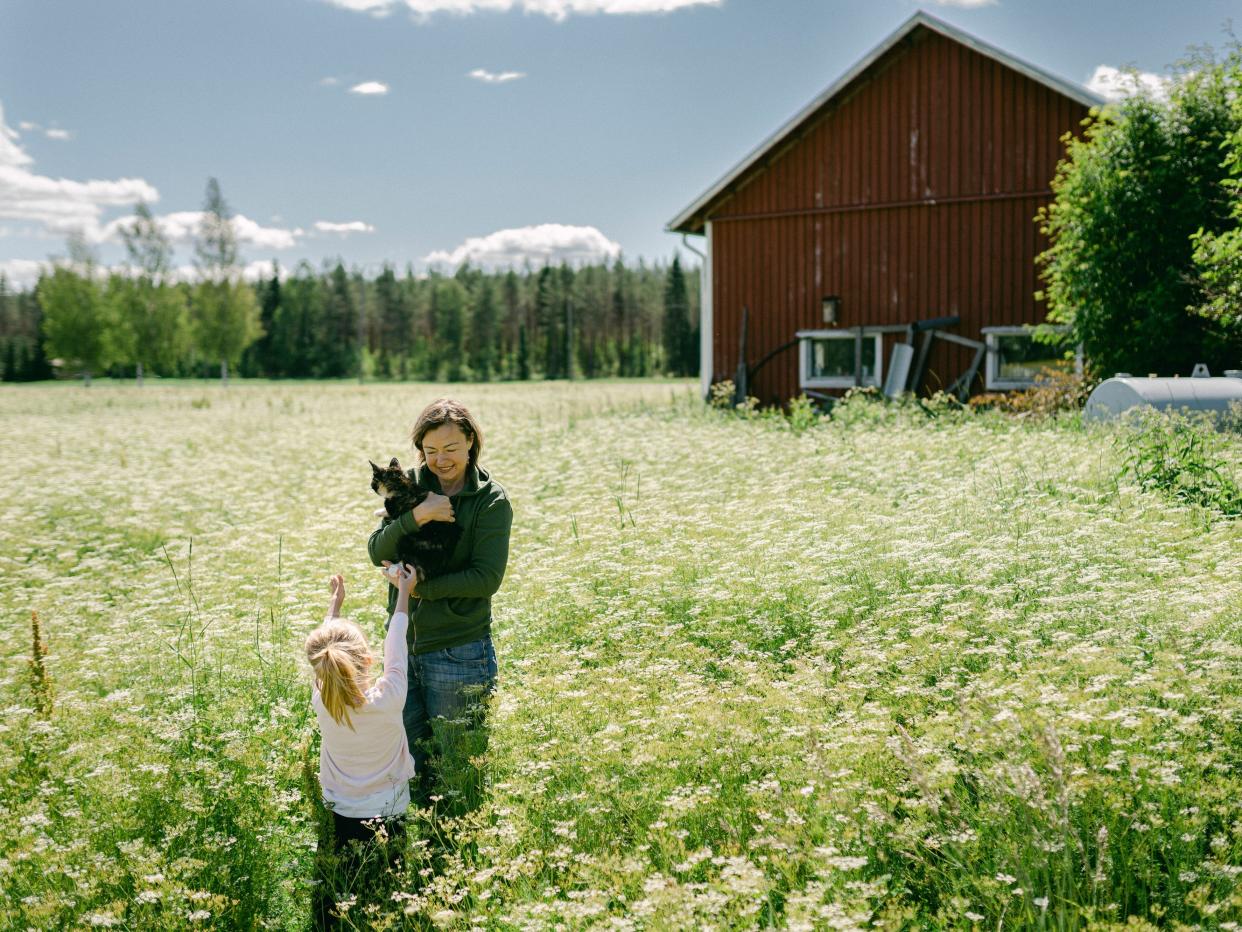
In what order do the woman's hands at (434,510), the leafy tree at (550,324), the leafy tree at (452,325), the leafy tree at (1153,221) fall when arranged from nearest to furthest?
the woman's hands at (434,510) < the leafy tree at (1153,221) < the leafy tree at (550,324) < the leafy tree at (452,325)

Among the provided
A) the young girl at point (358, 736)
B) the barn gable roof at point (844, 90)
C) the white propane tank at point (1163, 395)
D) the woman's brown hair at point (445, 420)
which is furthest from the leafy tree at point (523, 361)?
the young girl at point (358, 736)

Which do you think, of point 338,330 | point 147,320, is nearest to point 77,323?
point 147,320

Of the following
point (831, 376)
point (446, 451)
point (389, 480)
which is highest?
point (831, 376)

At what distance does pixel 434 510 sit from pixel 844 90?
59.0 ft

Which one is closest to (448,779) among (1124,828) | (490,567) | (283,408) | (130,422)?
(490,567)

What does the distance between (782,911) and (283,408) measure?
3318cm

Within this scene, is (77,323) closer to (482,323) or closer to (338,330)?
(338,330)

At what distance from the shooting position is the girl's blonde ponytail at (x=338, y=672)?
159 inches

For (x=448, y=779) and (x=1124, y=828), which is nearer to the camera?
(x=1124, y=828)

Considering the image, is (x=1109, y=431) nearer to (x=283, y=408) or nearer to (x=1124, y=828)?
(x=1124, y=828)

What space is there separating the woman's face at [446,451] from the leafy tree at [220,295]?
60793 mm

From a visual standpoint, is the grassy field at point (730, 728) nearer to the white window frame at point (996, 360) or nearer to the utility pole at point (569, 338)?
the white window frame at point (996, 360)

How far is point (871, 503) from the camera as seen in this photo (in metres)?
8.45

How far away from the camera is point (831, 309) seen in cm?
1994
